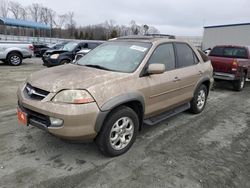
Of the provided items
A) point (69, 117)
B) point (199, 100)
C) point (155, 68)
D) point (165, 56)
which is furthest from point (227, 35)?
point (69, 117)

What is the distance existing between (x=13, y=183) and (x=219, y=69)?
7.92m

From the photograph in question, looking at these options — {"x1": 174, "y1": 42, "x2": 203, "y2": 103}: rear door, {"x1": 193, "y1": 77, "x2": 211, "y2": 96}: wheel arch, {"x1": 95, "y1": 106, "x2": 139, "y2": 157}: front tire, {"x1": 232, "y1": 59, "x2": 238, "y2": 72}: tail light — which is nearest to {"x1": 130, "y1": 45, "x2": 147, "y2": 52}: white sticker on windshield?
{"x1": 174, "y1": 42, "x2": 203, "y2": 103}: rear door

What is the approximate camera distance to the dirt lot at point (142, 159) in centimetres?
294

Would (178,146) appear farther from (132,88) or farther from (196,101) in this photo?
(196,101)

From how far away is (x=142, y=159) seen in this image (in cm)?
344

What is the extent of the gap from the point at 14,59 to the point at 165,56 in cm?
1150

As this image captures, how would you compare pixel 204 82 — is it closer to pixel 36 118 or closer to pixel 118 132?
pixel 118 132

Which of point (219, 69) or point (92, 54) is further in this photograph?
point (219, 69)

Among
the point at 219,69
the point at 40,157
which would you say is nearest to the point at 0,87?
the point at 40,157

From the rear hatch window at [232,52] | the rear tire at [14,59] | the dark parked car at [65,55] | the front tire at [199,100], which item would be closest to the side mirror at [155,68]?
the front tire at [199,100]

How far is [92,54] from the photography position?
4543mm

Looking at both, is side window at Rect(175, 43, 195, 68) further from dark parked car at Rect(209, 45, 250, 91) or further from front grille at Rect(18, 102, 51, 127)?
dark parked car at Rect(209, 45, 250, 91)

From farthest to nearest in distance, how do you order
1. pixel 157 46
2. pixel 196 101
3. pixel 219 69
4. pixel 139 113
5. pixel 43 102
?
pixel 219 69
pixel 196 101
pixel 157 46
pixel 139 113
pixel 43 102

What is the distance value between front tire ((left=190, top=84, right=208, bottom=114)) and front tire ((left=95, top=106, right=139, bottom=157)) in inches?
85.2
